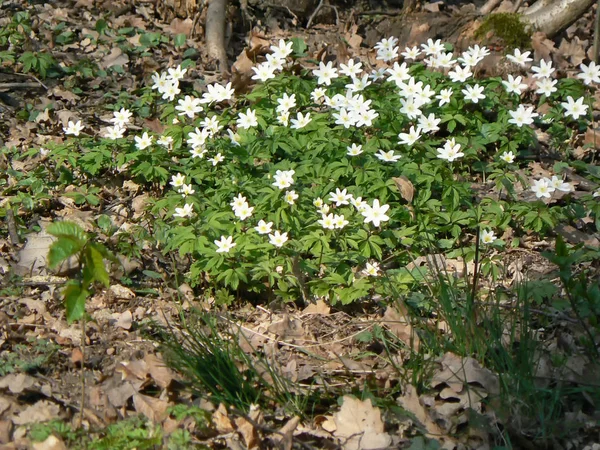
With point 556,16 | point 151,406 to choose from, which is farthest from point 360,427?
point 556,16

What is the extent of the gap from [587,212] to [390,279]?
152cm

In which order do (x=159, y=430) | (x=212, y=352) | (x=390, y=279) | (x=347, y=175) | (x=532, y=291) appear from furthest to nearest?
(x=347, y=175) < (x=390, y=279) < (x=532, y=291) < (x=212, y=352) < (x=159, y=430)

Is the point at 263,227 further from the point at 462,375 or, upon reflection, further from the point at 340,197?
the point at 462,375

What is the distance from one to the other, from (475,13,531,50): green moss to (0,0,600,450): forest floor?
469 millimetres

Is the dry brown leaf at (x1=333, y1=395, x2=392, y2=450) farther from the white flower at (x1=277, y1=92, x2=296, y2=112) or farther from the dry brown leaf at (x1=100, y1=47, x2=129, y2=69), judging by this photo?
the dry brown leaf at (x1=100, y1=47, x2=129, y2=69)

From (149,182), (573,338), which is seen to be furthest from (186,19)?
(573,338)

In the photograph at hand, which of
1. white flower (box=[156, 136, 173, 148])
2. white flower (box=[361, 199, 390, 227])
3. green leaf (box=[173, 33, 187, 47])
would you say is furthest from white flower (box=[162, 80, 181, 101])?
white flower (box=[361, 199, 390, 227])

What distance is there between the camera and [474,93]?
16.2ft

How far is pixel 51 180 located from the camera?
494 cm

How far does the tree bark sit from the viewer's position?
6289 mm

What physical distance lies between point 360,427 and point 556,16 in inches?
182

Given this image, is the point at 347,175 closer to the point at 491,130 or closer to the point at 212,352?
the point at 491,130

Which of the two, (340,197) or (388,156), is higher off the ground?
(388,156)

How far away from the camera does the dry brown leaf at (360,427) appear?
2986mm
